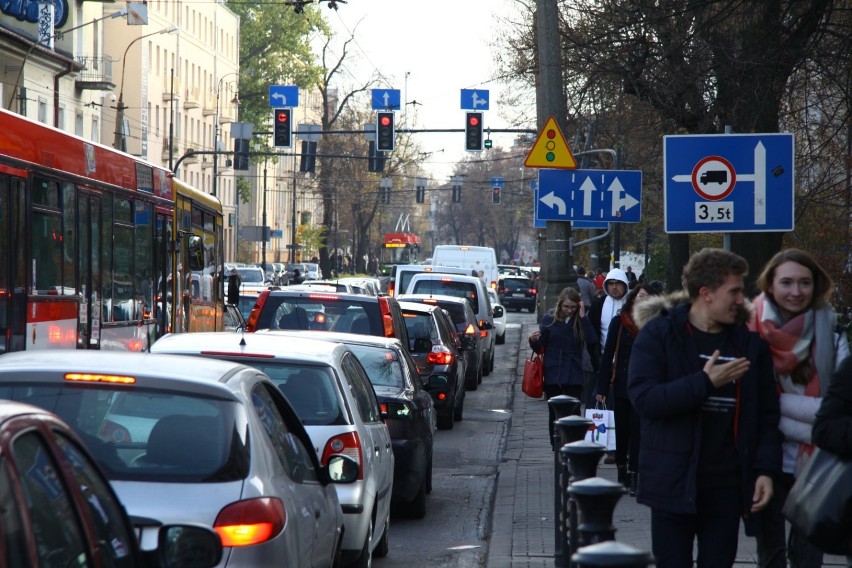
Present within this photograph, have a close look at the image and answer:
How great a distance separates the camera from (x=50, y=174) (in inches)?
504

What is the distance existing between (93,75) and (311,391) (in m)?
50.0

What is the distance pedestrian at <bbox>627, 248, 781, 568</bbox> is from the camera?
17.9 ft

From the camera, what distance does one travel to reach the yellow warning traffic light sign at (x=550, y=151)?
15133 mm

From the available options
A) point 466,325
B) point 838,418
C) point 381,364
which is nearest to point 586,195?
point 381,364

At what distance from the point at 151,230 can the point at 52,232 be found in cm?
444

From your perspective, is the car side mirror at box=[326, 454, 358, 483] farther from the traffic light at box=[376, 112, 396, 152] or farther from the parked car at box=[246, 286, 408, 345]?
the traffic light at box=[376, 112, 396, 152]

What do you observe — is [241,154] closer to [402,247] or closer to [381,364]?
[381,364]

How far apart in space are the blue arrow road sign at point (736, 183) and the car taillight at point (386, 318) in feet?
14.3

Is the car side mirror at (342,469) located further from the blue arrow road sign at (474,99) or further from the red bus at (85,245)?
the blue arrow road sign at (474,99)

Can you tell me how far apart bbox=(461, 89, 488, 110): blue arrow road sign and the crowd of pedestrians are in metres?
31.9

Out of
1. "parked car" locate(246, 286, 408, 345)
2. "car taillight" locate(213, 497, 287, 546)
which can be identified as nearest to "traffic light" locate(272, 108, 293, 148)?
"parked car" locate(246, 286, 408, 345)

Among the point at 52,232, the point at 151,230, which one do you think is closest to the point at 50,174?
the point at 52,232

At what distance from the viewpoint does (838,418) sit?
5.02 m

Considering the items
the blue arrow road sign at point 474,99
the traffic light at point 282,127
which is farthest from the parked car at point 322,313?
the blue arrow road sign at point 474,99
